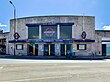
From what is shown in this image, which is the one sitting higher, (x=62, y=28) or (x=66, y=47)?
(x=62, y=28)

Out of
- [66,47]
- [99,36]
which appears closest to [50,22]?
[66,47]

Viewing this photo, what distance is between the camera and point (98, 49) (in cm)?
4872

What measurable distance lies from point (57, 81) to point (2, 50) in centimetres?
4564

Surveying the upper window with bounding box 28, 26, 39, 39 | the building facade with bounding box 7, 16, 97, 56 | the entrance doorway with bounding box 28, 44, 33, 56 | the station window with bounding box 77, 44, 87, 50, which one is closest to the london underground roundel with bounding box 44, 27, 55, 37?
the building facade with bounding box 7, 16, 97, 56

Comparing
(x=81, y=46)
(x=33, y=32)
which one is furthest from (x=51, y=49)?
(x=81, y=46)

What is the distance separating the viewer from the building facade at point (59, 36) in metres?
48.6

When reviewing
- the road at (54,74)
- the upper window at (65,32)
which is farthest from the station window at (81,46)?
the road at (54,74)

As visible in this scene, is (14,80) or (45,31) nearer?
(14,80)

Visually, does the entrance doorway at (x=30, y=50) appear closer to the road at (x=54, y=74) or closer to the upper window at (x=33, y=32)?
the upper window at (x=33, y=32)

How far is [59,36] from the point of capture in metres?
49.3

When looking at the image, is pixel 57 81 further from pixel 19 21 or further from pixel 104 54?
pixel 19 21

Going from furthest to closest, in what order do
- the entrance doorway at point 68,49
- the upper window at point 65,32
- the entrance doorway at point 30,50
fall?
the entrance doorway at point 30,50 < the upper window at point 65,32 < the entrance doorway at point 68,49

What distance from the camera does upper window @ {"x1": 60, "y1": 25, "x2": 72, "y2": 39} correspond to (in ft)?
161

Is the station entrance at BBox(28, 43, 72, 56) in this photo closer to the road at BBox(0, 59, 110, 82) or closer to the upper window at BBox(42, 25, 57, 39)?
the upper window at BBox(42, 25, 57, 39)
